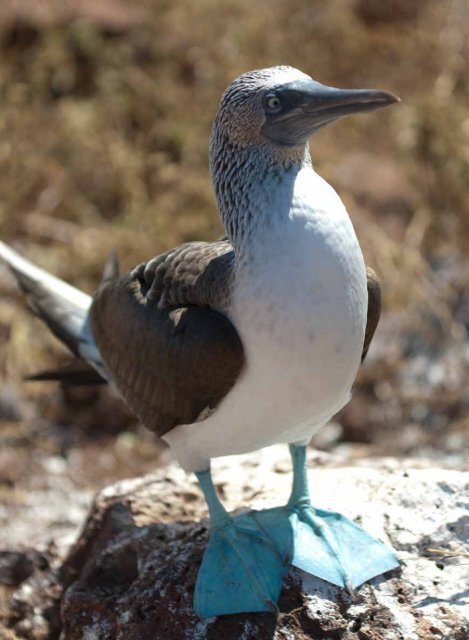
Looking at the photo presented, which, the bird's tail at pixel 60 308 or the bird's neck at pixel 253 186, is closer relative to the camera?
the bird's neck at pixel 253 186

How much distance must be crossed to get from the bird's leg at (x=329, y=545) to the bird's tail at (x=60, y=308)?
29.1 inches

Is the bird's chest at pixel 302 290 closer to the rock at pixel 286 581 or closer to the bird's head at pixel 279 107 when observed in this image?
the bird's head at pixel 279 107

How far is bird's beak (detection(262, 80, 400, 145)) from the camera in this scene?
7.41ft

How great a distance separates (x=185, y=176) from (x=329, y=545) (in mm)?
3853

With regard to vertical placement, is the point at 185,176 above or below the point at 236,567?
above

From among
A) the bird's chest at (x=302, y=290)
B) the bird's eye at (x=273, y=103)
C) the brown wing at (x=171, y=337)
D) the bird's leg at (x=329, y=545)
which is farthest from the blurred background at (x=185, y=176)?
the bird's eye at (x=273, y=103)

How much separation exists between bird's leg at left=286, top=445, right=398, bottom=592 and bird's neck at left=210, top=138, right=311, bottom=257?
835 mm

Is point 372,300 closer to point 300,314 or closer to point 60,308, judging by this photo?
point 300,314

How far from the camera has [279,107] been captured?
237 cm

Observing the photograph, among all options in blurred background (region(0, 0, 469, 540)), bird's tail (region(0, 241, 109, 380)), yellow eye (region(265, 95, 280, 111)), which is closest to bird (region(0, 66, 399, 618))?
yellow eye (region(265, 95, 280, 111))

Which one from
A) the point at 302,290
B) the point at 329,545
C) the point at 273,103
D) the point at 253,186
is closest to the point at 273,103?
the point at 273,103

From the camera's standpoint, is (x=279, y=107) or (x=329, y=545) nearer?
(x=279, y=107)

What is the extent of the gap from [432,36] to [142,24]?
2.38m

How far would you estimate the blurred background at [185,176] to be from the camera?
523 centimetres
